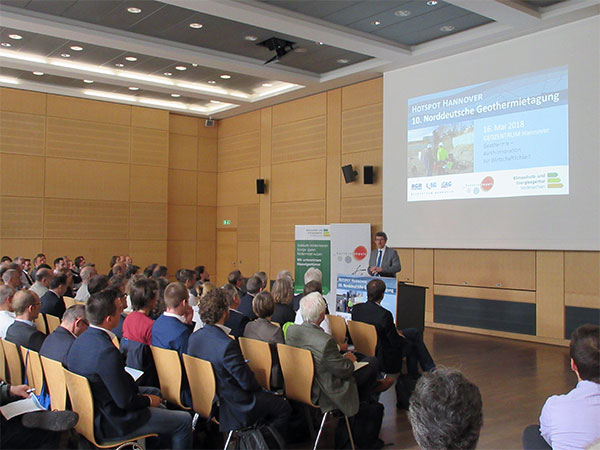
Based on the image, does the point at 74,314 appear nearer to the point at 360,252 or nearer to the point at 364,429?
the point at 364,429

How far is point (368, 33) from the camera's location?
9297 millimetres

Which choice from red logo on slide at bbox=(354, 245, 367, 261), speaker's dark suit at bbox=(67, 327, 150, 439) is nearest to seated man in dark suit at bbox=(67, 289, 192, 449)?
speaker's dark suit at bbox=(67, 327, 150, 439)

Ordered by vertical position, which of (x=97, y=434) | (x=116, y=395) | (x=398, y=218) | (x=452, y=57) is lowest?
(x=97, y=434)

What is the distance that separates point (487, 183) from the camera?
909 centimetres

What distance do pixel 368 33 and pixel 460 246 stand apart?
389 centimetres

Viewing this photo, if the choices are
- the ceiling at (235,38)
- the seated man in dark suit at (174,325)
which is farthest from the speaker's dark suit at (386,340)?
the ceiling at (235,38)

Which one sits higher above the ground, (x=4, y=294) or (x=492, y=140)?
(x=492, y=140)

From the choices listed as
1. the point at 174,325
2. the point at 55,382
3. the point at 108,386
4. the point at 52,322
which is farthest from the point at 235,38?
the point at 108,386

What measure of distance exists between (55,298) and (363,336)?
325 cm

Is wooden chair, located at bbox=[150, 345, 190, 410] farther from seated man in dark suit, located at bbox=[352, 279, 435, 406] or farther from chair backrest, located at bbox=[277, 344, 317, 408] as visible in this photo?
seated man in dark suit, located at bbox=[352, 279, 435, 406]

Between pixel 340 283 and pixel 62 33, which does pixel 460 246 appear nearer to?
pixel 340 283

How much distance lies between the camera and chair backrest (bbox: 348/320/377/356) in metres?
4.92

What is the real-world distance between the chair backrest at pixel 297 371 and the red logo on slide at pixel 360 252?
7295 millimetres

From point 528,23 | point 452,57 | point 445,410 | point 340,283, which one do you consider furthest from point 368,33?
point 445,410
